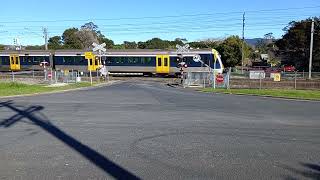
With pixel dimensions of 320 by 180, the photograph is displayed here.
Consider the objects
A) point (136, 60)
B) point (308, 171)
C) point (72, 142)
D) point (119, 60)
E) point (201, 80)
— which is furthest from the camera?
point (119, 60)

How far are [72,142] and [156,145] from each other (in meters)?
2.08

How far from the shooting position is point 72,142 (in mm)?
10844

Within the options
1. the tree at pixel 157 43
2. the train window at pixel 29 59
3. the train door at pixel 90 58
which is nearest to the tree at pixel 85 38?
the tree at pixel 157 43

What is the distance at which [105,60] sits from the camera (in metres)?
56.8

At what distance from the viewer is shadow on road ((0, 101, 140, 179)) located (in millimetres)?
7957

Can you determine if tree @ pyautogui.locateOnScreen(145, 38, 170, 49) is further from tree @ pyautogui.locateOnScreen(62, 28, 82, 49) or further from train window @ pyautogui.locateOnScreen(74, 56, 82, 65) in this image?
train window @ pyautogui.locateOnScreen(74, 56, 82, 65)

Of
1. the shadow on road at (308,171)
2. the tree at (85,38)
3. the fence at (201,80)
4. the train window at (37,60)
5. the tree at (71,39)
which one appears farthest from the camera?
the tree at (85,38)

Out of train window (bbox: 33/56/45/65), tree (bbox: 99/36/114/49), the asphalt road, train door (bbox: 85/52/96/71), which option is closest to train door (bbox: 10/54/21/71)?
train window (bbox: 33/56/45/65)

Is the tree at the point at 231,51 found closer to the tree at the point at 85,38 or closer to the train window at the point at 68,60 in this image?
the tree at the point at 85,38

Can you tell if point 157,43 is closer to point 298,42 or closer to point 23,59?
point 298,42

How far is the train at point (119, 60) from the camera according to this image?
5281 centimetres

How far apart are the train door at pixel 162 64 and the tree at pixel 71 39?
64439 millimetres

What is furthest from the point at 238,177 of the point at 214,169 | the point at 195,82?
the point at 195,82

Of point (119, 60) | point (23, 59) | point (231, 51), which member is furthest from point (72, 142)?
point (231, 51)
